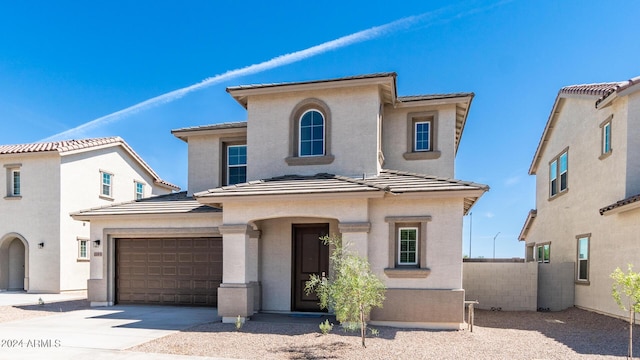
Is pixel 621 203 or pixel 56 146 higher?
pixel 56 146

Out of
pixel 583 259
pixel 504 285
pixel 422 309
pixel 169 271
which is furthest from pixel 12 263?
pixel 583 259

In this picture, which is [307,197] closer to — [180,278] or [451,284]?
[451,284]

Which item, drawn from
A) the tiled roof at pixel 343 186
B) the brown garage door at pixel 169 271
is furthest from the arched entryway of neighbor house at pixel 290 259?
the brown garage door at pixel 169 271

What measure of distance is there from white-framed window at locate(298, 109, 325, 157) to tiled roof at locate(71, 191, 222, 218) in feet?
11.3

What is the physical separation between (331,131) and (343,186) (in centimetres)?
251

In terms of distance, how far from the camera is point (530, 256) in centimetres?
2059

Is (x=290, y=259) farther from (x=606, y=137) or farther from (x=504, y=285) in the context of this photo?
(x=606, y=137)

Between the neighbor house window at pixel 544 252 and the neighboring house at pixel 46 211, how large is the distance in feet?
72.3

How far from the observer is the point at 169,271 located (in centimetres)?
1350

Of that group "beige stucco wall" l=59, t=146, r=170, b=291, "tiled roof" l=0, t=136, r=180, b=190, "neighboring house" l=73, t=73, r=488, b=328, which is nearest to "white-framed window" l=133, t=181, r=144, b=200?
"beige stucco wall" l=59, t=146, r=170, b=291

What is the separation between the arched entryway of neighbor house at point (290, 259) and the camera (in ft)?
38.5

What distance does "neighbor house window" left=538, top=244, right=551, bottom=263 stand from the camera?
1731cm

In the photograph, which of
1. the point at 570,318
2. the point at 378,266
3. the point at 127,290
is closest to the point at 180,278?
the point at 127,290

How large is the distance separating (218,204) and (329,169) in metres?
3.47
